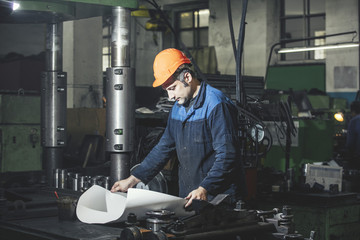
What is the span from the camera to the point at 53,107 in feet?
13.4

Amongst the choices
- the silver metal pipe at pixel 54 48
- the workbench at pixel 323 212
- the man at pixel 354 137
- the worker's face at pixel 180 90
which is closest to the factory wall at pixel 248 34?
the man at pixel 354 137

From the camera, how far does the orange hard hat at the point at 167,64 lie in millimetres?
2797

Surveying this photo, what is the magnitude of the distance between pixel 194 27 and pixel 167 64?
12.2 metres

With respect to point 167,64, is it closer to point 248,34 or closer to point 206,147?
point 206,147

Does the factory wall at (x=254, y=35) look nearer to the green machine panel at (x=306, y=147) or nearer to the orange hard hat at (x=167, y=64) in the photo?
the green machine panel at (x=306, y=147)

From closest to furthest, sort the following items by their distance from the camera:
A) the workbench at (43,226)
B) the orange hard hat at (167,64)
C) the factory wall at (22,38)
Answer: the workbench at (43,226) → the orange hard hat at (167,64) → the factory wall at (22,38)

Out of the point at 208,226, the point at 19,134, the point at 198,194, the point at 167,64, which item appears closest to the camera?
the point at 208,226

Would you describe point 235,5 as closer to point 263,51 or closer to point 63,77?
point 263,51

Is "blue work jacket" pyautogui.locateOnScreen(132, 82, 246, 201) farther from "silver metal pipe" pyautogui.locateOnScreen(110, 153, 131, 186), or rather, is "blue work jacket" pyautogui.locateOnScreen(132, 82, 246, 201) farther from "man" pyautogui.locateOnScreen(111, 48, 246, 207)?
"silver metal pipe" pyautogui.locateOnScreen(110, 153, 131, 186)

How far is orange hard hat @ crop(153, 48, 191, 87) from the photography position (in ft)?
9.18

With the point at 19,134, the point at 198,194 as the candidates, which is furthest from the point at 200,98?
the point at 19,134

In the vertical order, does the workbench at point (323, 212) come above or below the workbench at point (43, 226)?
below

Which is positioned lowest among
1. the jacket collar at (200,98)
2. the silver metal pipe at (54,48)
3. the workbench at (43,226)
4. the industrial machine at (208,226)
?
the workbench at (43,226)

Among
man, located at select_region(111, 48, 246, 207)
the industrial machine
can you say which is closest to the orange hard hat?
man, located at select_region(111, 48, 246, 207)
